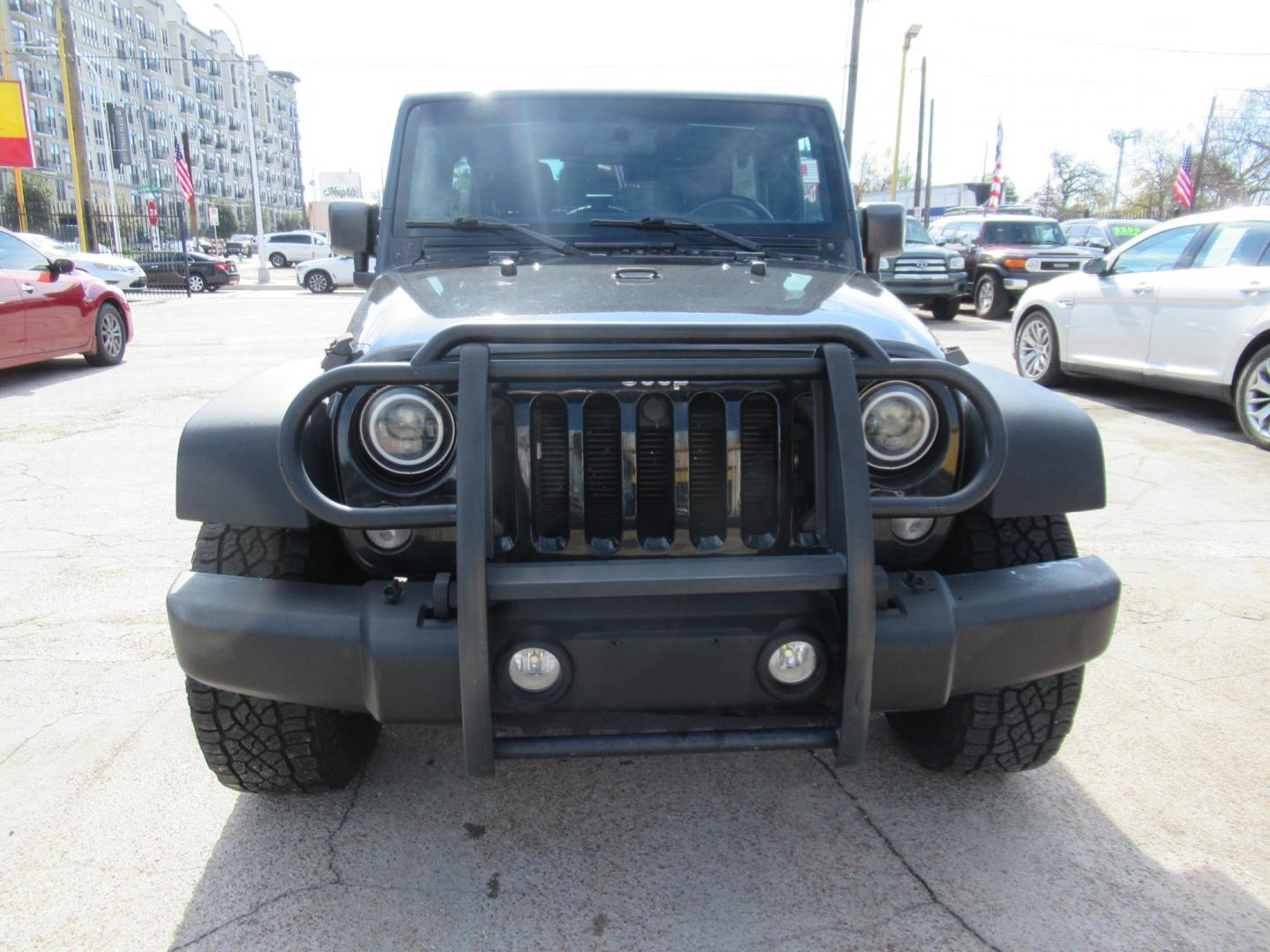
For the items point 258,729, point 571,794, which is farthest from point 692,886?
point 258,729

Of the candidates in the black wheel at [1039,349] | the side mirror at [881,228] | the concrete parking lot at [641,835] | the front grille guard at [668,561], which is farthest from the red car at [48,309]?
the black wheel at [1039,349]

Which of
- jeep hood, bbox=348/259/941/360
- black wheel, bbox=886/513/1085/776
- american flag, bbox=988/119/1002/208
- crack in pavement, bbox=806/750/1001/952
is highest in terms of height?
american flag, bbox=988/119/1002/208

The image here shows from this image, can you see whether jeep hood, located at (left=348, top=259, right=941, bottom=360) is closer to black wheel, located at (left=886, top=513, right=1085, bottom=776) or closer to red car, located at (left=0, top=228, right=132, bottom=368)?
black wheel, located at (left=886, top=513, right=1085, bottom=776)

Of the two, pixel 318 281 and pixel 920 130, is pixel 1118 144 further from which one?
pixel 318 281

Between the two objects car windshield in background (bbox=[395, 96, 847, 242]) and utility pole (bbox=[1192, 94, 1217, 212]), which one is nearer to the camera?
car windshield in background (bbox=[395, 96, 847, 242])

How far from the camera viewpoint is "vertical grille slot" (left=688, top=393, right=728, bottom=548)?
6.56ft

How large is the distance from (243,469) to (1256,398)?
673 cm

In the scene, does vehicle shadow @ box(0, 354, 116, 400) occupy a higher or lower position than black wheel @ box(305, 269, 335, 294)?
lower

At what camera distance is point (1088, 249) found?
631 inches

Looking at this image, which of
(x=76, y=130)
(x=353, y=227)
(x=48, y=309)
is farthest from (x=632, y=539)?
(x=76, y=130)

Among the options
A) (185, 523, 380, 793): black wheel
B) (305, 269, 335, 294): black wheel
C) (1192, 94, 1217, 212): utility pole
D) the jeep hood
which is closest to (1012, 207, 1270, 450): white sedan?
the jeep hood

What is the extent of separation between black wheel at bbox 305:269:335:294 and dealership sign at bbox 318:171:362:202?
44.7 m

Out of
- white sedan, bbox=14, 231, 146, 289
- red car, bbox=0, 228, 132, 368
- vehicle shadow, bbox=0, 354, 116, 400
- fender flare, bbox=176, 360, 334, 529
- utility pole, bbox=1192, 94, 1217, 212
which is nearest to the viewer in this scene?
fender flare, bbox=176, 360, 334, 529

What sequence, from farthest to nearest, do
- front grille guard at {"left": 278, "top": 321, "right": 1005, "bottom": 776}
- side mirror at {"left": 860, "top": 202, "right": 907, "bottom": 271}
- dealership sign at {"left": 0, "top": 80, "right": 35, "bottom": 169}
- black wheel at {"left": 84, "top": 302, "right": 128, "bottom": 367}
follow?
1. dealership sign at {"left": 0, "top": 80, "right": 35, "bottom": 169}
2. black wheel at {"left": 84, "top": 302, "right": 128, "bottom": 367}
3. side mirror at {"left": 860, "top": 202, "right": 907, "bottom": 271}
4. front grille guard at {"left": 278, "top": 321, "right": 1005, "bottom": 776}
